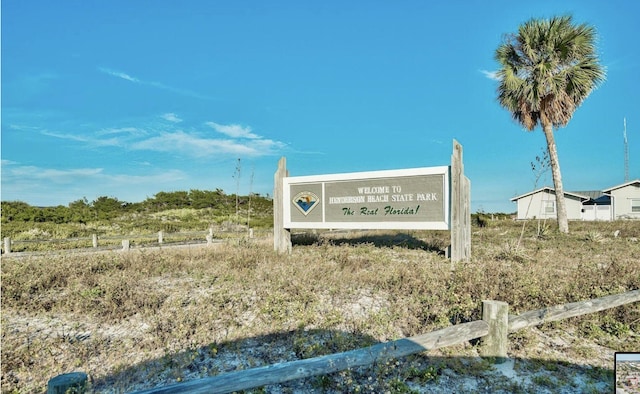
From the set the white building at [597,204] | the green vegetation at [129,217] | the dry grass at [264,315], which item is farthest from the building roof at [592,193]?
the dry grass at [264,315]

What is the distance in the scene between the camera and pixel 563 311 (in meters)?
5.48

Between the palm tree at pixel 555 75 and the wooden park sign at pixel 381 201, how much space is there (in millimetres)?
13186

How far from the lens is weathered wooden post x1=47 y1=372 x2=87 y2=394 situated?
278 centimetres

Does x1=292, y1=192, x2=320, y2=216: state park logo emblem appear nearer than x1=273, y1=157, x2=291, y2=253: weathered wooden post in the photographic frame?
Yes

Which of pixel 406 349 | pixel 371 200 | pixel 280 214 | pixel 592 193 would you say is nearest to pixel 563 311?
pixel 406 349

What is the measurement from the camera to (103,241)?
21578 millimetres

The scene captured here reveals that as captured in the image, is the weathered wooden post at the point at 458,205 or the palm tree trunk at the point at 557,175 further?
the palm tree trunk at the point at 557,175

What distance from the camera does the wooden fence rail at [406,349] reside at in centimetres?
319

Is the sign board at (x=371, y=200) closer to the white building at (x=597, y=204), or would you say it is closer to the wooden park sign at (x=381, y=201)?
the wooden park sign at (x=381, y=201)

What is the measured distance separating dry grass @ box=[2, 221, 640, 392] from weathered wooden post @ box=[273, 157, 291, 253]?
2.95 meters

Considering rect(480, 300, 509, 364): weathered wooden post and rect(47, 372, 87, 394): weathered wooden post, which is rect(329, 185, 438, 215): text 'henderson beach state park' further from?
rect(47, 372, 87, 394): weathered wooden post

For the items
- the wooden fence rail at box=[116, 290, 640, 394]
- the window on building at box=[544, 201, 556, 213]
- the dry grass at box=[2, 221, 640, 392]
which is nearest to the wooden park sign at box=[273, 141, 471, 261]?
the dry grass at box=[2, 221, 640, 392]

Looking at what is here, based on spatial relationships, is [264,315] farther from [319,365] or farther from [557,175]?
[557,175]

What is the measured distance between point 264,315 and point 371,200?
22.1ft
